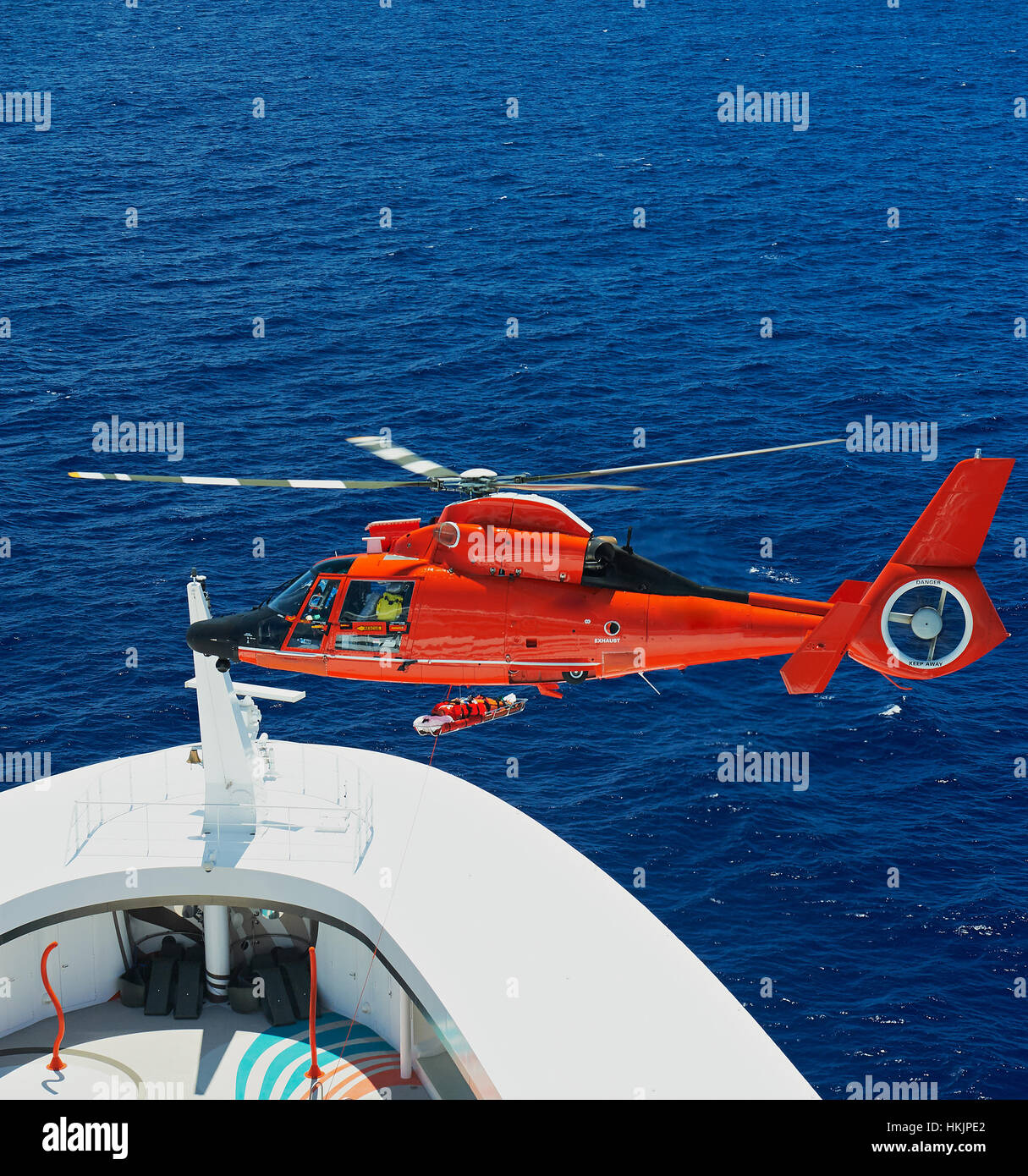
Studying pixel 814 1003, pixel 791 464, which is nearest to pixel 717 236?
pixel 791 464

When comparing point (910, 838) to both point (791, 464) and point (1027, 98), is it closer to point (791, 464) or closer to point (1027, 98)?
point (791, 464)

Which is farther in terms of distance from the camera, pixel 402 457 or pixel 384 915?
pixel 384 915
